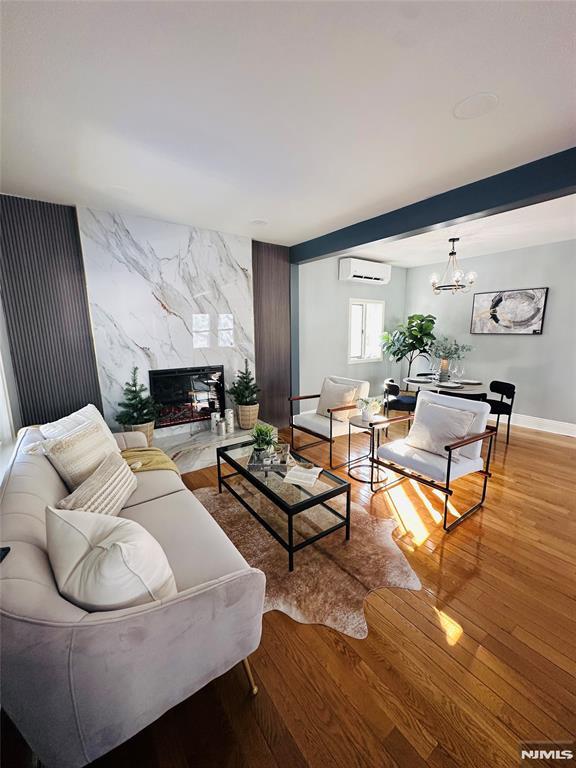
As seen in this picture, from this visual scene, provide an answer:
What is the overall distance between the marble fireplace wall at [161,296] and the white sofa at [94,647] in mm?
2303

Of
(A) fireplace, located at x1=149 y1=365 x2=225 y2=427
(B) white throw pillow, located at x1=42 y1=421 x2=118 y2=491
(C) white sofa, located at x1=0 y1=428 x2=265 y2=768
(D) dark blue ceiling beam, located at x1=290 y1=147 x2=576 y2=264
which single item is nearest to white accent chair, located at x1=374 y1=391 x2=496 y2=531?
(D) dark blue ceiling beam, located at x1=290 y1=147 x2=576 y2=264

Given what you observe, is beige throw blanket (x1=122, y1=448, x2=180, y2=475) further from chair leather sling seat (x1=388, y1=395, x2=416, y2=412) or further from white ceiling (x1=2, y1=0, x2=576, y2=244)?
chair leather sling seat (x1=388, y1=395, x2=416, y2=412)

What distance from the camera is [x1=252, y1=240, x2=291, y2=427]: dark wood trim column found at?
14.4 feet

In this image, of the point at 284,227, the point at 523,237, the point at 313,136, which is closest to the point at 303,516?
the point at 313,136

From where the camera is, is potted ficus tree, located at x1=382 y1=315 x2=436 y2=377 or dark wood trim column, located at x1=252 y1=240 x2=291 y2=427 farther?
potted ficus tree, located at x1=382 y1=315 x2=436 y2=377

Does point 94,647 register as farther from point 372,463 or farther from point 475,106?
point 475,106

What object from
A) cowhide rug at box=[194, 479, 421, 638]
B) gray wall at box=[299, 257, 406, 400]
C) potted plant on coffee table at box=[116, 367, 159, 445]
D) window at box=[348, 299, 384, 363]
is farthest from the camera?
window at box=[348, 299, 384, 363]

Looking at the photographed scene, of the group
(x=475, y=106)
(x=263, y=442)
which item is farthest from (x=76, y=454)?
(x=475, y=106)

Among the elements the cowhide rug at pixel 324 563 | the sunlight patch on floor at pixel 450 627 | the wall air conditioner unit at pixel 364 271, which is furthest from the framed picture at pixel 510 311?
the sunlight patch on floor at pixel 450 627

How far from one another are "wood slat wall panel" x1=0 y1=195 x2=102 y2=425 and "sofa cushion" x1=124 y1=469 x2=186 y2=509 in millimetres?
1618

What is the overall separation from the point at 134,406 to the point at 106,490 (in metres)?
1.86

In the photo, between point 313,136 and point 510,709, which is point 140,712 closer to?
point 510,709

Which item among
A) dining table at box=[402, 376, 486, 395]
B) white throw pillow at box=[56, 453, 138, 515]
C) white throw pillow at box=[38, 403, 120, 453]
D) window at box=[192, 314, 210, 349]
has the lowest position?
white throw pillow at box=[56, 453, 138, 515]

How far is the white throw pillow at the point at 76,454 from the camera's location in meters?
1.84
